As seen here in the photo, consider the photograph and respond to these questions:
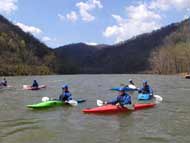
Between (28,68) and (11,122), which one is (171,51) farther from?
(11,122)

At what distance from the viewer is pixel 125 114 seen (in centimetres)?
2831

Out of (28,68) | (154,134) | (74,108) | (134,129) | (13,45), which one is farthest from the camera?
(13,45)

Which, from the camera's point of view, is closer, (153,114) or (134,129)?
(134,129)

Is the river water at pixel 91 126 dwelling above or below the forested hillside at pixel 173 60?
below

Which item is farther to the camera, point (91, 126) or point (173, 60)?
point (173, 60)

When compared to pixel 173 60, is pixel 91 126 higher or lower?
lower

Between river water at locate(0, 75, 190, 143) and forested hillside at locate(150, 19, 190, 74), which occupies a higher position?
forested hillside at locate(150, 19, 190, 74)

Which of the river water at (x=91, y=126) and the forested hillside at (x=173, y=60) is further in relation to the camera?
the forested hillside at (x=173, y=60)

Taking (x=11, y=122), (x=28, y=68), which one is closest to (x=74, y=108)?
(x=11, y=122)

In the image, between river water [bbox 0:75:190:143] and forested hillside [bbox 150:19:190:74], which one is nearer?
river water [bbox 0:75:190:143]

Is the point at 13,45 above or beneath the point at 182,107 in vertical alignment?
above

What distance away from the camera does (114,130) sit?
74.0 feet

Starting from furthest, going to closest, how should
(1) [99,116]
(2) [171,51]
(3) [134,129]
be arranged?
(2) [171,51] < (1) [99,116] < (3) [134,129]

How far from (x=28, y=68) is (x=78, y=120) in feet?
484
